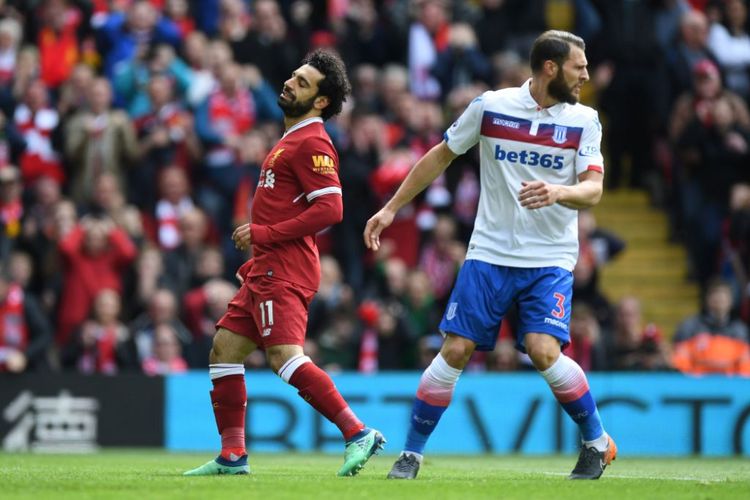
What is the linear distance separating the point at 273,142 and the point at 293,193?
27.1 ft

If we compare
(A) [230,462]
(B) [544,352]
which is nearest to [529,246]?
(B) [544,352]

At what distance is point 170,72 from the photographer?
57.5 ft

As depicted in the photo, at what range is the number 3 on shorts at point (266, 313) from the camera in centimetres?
915

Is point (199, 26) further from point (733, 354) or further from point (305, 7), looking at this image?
point (733, 354)

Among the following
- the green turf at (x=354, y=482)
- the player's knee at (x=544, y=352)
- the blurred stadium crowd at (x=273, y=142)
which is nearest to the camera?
the green turf at (x=354, y=482)

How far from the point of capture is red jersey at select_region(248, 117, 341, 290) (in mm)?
9203

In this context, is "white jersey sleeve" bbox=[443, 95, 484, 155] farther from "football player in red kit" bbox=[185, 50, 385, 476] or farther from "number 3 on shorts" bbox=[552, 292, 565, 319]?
"number 3 on shorts" bbox=[552, 292, 565, 319]

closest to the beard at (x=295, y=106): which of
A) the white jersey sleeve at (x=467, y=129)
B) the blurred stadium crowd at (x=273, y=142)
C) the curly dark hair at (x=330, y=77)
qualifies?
the curly dark hair at (x=330, y=77)

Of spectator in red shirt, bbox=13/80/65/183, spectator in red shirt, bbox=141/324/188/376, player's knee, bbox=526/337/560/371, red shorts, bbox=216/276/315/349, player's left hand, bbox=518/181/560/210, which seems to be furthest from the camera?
spectator in red shirt, bbox=13/80/65/183

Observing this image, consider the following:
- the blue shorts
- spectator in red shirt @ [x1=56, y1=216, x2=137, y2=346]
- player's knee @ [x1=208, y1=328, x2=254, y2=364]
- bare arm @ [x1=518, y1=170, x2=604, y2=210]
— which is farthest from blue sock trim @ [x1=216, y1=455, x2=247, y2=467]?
spectator in red shirt @ [x1=56, y1=216, x2=137, y2=346]

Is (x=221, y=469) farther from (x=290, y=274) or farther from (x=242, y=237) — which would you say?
(x=242, y=237)

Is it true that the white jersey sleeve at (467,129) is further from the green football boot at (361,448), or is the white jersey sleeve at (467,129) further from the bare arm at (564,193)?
the green football boot at (361,448)

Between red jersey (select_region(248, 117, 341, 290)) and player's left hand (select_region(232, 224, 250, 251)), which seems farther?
red jersey (select_region(248, 117, 341, 290))

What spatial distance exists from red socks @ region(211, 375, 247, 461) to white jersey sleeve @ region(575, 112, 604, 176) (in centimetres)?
235
